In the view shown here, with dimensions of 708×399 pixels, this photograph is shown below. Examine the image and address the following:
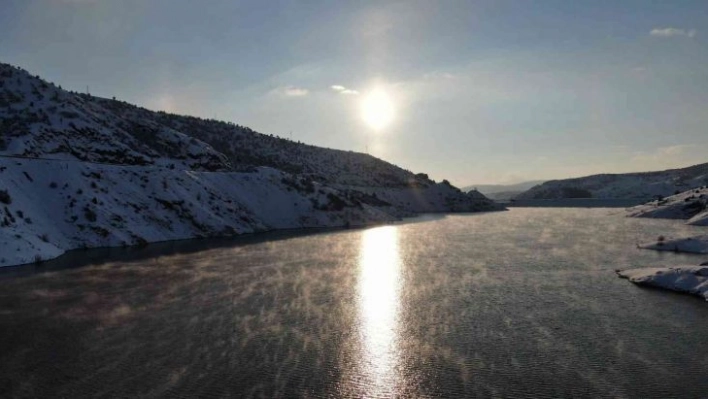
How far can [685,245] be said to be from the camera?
58969 millimetres

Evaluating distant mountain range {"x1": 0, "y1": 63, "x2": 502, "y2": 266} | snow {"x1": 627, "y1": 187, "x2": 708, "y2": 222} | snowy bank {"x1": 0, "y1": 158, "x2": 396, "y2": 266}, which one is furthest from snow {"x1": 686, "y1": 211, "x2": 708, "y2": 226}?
snowy bank {"x1": 0, "y1": 158, "x2": 396, "y2": 266}

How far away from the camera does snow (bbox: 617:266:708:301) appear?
120 feet

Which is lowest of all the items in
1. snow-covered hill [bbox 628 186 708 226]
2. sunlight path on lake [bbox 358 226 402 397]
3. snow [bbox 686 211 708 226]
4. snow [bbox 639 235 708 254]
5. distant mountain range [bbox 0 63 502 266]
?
sunlight path on lake [bbox 358 226 402 397]

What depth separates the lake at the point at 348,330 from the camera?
20.6 meters

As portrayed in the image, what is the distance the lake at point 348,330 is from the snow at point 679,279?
1.53 meters

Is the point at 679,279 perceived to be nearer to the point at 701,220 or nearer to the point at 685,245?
the point at 685,245

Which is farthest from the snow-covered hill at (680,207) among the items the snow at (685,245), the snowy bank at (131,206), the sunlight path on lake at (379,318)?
the sunlight path on lake at (379,318)

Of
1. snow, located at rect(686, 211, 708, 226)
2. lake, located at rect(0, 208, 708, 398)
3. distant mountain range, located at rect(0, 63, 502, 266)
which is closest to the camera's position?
lake, located at rect(0, 208, 708, 398)

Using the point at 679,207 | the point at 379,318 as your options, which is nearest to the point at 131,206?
the point at 379,318

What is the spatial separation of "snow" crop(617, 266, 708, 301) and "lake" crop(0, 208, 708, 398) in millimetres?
1525

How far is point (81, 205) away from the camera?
67750mm

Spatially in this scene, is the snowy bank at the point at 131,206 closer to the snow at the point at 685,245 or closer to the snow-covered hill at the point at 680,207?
the snow at the point at 685,245

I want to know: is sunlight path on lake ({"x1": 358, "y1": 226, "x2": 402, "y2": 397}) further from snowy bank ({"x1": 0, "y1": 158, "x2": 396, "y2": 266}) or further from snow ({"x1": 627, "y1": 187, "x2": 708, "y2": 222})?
snow ({"x1": 627, "y1": 187, "x2": 708, "y2": 222})

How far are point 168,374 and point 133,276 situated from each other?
2688 centimetres
